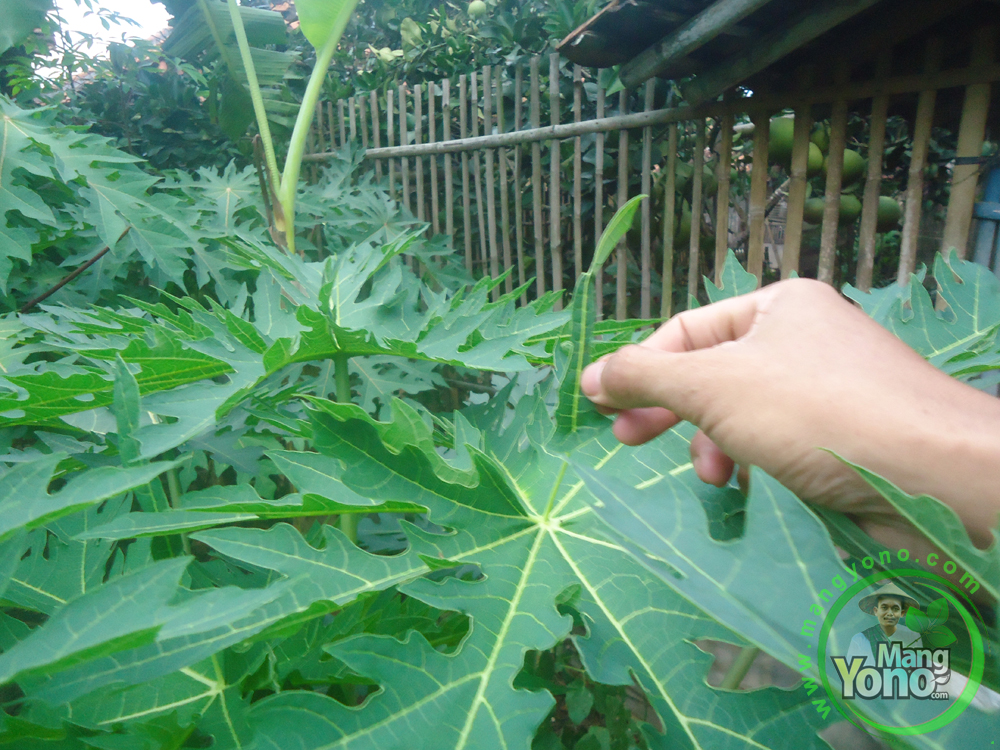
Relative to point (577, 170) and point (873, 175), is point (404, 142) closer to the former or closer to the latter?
point (577, 170)

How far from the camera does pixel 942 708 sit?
0.90 ft

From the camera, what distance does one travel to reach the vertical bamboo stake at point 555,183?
2191 millimetres

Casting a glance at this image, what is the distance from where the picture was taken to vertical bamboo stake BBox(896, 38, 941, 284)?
1.36 m

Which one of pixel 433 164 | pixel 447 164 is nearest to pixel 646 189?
pixel 447 164

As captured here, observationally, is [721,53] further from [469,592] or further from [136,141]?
[136,141]

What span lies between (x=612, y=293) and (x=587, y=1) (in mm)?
1089

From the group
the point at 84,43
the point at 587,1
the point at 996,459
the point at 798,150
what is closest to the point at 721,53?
the point at 798,150

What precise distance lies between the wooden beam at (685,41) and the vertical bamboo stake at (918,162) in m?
0.44

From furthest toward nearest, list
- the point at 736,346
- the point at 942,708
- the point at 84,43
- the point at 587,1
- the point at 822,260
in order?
1. the point at 84,43
2. the point at 587,1
3. the point at 822,260
4. the point at 736,346
5. the point at 942,708

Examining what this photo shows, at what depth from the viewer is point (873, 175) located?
1.51 m

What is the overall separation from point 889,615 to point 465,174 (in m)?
2.47

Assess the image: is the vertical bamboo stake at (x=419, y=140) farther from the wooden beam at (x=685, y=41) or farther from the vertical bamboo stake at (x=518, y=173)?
the wooden beam at (x=685, y=41)

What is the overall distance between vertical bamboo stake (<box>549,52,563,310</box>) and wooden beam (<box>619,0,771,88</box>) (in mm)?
421

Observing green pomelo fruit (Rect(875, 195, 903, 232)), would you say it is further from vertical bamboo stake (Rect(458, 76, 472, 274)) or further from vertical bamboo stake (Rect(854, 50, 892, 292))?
vertical bamboo stake (Rect(458, 76, 472, 274))
